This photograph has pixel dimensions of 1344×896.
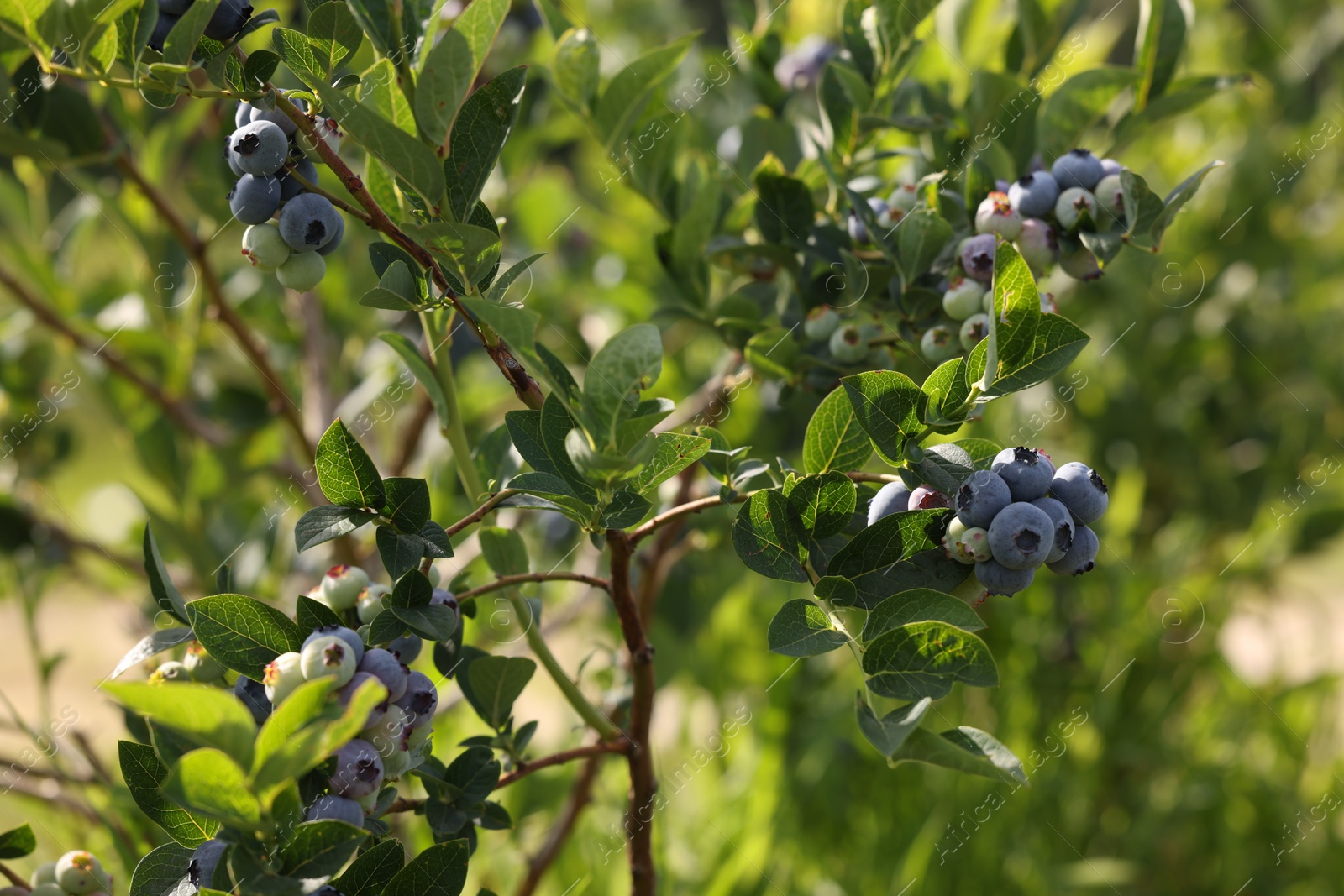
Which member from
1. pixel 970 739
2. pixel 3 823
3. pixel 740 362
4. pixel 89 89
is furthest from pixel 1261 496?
pixel 3 823

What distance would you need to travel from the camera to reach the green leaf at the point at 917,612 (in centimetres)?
47

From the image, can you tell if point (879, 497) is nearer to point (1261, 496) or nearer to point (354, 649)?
point (354, 649)

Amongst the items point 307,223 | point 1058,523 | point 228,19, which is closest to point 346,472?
point 307,223

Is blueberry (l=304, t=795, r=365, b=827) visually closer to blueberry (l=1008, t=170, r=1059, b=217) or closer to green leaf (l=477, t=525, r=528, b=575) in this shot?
green leaf (l=477, t=525, r=528, b=575)

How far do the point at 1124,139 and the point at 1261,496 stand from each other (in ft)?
3.87

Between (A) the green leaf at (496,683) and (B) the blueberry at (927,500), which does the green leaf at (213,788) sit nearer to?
(A) the green leaf at (496,683)

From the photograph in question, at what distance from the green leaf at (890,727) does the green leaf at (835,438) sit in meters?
0.12

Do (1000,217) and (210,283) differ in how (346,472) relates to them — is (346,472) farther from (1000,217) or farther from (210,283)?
(210,283)

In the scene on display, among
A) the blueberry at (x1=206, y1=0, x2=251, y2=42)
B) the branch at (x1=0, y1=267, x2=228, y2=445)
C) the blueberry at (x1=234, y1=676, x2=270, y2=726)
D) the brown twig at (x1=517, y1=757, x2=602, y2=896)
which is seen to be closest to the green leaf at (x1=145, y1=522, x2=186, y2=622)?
the blueberry at (x1=234, y1=676, x2=270, y2=726)

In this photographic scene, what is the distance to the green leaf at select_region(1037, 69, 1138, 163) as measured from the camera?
702 mm

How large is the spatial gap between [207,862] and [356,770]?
0.08 m

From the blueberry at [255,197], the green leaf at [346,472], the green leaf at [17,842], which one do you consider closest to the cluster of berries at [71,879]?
the green leaf at [17,842]

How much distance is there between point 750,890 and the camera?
122 centimetres

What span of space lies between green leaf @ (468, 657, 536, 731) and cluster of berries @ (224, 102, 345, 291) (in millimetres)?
229
